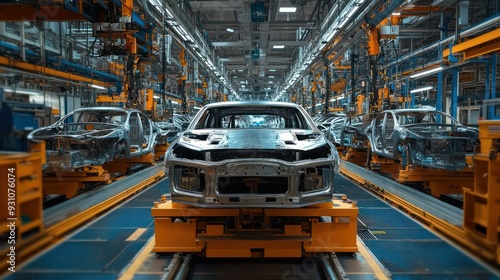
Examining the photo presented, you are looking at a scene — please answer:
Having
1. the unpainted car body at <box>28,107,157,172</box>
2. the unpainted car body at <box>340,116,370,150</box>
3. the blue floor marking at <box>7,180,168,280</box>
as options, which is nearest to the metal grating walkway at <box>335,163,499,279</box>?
the blue floor marking at <box>7,180,168,280</box>

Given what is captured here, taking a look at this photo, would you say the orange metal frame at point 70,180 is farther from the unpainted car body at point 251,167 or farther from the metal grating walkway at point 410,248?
the metal grating walkway at point 410,248

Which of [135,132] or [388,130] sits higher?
[388,130]

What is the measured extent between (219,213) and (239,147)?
69 centimetres

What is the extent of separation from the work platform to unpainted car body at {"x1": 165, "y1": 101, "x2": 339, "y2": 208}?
0.70 m

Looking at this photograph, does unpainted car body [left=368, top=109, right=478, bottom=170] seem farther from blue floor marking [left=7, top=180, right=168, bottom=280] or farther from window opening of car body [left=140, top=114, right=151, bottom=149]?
window opening of car body [left=140, top=114, right=151, bottom=149]

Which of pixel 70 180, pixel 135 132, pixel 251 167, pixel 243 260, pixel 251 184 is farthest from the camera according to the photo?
pixel 135 132

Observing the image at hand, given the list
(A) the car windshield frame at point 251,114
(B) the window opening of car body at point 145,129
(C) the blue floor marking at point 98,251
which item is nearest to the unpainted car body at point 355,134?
(A) the car windshield frame at point 251,114

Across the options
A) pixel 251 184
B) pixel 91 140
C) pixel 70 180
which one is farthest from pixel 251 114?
pixel 70 180

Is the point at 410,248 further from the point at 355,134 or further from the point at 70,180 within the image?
the point at 355,134

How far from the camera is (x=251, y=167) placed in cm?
307

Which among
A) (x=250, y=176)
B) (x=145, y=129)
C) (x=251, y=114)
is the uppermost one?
(x=251, y=114)

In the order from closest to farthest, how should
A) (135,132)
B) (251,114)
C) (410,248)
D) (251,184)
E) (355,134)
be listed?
(251,184)
(410,248)
(251,114)
(135,132)
(355,134)

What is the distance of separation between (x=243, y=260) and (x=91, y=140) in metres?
4.02

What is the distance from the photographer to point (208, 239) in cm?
339
